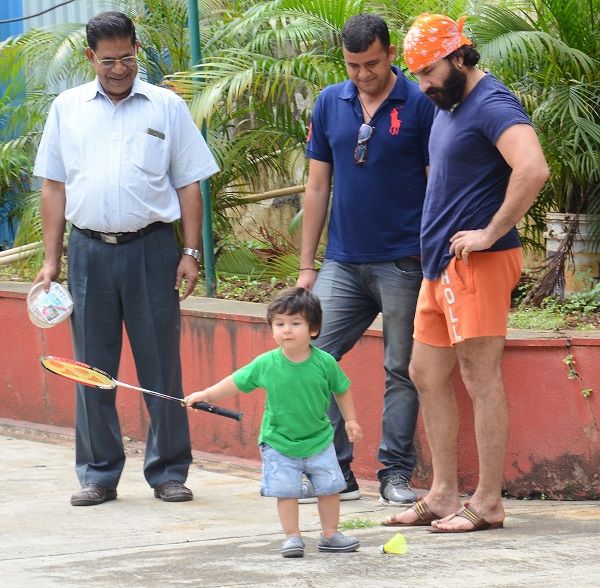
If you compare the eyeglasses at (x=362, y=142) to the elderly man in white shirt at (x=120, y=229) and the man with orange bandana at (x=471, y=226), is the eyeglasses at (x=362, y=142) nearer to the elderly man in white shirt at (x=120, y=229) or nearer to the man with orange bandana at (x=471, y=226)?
the man with orange bandana at (x=471, y=226)

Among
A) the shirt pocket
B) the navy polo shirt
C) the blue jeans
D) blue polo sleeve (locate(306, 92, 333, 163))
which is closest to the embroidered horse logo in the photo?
the navy polo shirt

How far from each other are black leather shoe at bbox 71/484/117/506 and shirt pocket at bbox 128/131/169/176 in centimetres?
142

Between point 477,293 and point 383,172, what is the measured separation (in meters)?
0.88

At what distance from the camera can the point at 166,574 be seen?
466 centimetres

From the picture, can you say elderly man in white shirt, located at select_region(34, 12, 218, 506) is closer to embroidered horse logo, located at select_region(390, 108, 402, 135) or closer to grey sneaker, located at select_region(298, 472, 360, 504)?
grey sneaker, located at select_region(298, 472, 360, 504)

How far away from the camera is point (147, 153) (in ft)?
19.0

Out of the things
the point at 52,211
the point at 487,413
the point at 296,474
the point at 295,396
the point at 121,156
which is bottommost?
the point at 296,474

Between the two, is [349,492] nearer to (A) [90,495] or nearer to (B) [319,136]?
(A) [90,495]

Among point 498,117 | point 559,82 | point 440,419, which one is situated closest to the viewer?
point 498,117

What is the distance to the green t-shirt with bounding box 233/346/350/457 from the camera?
15.9 ft

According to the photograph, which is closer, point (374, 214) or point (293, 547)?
point (293, 547)

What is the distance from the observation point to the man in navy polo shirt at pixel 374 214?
18.6 feet

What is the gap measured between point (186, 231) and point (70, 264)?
54cm

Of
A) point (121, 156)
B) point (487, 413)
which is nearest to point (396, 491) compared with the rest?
point (487, 413)
